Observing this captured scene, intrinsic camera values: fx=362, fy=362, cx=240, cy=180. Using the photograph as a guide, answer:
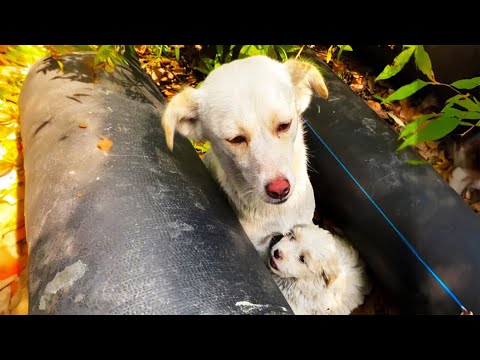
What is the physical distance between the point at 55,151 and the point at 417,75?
2831 mm

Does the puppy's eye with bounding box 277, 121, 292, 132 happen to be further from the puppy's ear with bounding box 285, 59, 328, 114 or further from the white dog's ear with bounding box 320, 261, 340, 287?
the white dog's ear with bounding box 320, 261, 340, 287

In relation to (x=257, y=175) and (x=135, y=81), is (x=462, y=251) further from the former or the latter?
(x=135, y=81)

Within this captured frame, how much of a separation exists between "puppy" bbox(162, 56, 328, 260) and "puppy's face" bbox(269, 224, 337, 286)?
0.29 m

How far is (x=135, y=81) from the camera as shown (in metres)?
2.58

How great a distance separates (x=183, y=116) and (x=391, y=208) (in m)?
1.33

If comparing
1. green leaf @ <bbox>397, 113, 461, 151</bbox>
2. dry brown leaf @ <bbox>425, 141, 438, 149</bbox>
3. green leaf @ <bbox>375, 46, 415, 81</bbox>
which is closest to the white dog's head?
green leaf @ <bbox>375, 46, 415, 81</bbox>

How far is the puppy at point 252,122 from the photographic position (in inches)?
71.2

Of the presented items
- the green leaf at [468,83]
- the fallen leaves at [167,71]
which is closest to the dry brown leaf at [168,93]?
the fallen leaves at [167,71]

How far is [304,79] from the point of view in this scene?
204cm

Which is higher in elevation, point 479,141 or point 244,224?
point 479,141

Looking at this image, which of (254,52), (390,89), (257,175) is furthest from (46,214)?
(390,89)

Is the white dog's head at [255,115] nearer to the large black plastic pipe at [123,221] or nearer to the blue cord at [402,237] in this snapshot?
the large black plastic pipe at [123,221]

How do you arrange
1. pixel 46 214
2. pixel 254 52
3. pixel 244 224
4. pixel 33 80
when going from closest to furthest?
pixel 46 214
pixel 244 224
pixel 33 80
pixel 254 52

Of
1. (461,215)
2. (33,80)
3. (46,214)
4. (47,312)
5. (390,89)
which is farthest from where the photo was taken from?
(390,89)
